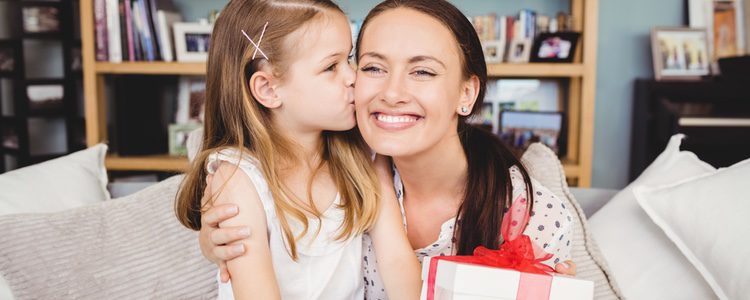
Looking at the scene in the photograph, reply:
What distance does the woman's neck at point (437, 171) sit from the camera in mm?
1293

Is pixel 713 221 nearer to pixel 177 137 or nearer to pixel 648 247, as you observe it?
pixel 648 247

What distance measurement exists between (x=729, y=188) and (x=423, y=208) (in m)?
0.62

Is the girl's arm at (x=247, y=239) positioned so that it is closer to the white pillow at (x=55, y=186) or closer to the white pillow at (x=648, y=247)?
the white pillow at (x=55, y=186)

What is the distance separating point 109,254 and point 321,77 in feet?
1.98

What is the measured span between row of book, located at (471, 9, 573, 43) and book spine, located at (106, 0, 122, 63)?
1.63m

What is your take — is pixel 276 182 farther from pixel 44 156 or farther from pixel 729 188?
pixel 44 156

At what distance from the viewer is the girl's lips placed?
1155 millimetres

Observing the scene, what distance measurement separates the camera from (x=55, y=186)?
4.84ft

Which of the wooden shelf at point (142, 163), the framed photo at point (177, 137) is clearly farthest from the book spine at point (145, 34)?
the wooden shelf at point (142, 163)

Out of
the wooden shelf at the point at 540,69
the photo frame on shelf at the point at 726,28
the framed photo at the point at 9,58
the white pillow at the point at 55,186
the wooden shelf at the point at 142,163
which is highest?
the photo frame on shelf at the point at 726,28

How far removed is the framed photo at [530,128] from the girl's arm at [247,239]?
1.95m

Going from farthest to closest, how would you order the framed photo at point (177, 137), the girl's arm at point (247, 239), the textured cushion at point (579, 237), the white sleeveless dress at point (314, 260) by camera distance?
the framed photo at point (177, 137)
the textured cushion at point (579, 237)
the white sleeveless dress at point (314, 260)
the girl's arm at point (247, 239)

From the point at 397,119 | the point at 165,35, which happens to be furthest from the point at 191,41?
the point at 397,119

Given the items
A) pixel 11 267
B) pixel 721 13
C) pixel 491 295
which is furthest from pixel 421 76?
pixel 721 13
